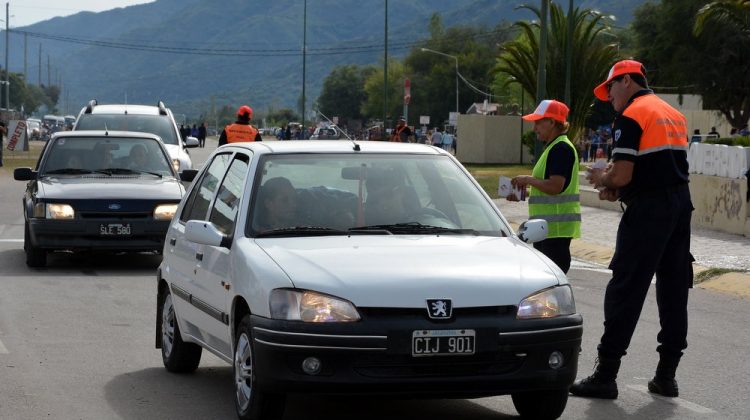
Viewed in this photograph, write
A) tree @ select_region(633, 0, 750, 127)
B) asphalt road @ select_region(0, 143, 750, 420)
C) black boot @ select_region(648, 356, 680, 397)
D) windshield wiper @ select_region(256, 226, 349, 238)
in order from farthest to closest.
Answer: tree @ select_region(633, 0, 750, 127), black boot @ select_region(648, 356, 680, 397), asphalt road @ select_region(0, 143, 750, 420), windshield wiper @ select_region(256, 226, 349, 238)

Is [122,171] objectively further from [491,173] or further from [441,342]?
[491,173]

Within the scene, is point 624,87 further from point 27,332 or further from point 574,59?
point 574,59

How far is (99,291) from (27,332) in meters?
2.94

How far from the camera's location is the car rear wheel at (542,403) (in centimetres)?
720

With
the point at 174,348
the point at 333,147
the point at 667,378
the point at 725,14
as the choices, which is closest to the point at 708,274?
the point at 667,378

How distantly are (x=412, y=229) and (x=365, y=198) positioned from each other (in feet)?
1.11

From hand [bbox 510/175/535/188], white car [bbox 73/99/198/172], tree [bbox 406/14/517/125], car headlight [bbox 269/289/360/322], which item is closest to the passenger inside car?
car headlight [bbox 269/289/360/322]

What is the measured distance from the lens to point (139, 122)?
895 inches

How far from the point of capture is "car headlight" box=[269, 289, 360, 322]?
6.58 metres

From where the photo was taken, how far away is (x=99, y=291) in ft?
45.1

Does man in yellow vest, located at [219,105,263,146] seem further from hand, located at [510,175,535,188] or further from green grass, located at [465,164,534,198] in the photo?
green grass, located at [465,164,534,198]

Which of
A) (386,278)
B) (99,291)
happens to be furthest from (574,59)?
(386,278)

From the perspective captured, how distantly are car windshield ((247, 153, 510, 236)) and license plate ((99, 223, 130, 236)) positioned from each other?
7.76 m

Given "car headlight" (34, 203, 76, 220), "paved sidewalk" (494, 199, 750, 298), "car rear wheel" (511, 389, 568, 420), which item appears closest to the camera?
"car rear wheel" (511, 389, 568, 420)
